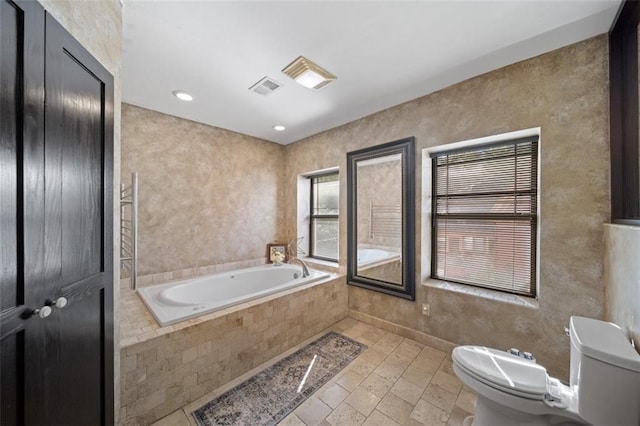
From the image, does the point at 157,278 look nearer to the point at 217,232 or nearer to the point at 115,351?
the point at 217,232

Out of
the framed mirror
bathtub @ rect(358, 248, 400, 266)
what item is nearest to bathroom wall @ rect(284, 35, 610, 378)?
the framed mirror

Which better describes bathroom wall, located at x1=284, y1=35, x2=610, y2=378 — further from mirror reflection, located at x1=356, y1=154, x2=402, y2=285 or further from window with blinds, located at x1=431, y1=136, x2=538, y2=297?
mirror reflection, located at x1=356, y1=154, x2=402, y2=285

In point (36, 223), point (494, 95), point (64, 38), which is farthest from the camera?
point (494, 95)

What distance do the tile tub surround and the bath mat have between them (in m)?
0.14

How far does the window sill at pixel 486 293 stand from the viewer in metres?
1.77

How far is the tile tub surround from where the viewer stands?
1398 mm

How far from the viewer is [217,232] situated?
3.02 metres

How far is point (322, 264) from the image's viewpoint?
3271 millimetres

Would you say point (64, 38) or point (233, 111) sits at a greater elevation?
point (233, 111)

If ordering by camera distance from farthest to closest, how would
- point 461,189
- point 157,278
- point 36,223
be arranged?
1. point 157,278
2. point 461,189
3. point 36,223

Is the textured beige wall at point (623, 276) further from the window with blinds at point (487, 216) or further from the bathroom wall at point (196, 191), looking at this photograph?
the bathroom wall at point (196, 191)

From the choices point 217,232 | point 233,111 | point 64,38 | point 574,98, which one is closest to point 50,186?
point 64,38

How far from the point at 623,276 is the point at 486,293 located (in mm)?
867

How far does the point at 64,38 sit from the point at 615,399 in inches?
103
